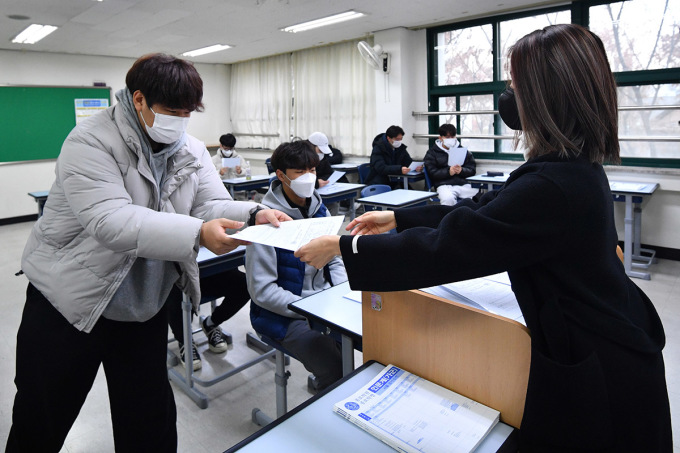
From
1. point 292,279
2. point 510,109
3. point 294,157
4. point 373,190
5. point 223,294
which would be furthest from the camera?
point 373,190

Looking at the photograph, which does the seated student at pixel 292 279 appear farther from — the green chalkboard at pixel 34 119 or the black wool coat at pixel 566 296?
the green chalkboard at pixel 34 119

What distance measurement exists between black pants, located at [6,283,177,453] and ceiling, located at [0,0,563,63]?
4.41 m

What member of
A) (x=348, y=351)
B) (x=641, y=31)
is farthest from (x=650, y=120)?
(x=348, y=351)

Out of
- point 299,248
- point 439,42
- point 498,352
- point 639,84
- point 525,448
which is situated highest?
point 439,42

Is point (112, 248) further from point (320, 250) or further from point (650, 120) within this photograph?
point (650, 120)

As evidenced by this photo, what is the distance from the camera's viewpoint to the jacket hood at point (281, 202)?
7.16 feet

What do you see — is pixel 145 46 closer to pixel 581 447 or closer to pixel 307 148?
pixel 307 148

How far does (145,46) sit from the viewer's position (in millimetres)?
7375

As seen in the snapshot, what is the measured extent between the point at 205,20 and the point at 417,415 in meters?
5.83

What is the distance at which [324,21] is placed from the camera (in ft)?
19.8

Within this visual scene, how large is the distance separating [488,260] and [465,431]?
1.21 feet

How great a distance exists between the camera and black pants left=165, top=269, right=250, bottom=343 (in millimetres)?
2672

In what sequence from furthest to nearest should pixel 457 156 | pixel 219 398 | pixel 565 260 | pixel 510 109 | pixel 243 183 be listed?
pixel 243 183
pixel 457 156
pixel 219 398
pixel 510 109
pixel 565 260

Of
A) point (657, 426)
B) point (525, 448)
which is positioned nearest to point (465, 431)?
point (525, 448)
